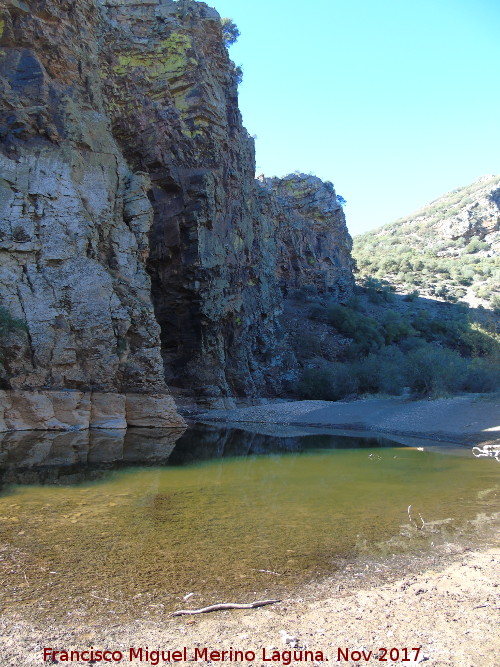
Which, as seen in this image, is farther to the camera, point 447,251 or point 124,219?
point 447,251

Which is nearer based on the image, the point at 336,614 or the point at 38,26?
the point at 336,614

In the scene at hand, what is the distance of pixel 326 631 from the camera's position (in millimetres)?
4043

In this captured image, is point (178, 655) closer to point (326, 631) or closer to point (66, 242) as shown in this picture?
point (326, 631)

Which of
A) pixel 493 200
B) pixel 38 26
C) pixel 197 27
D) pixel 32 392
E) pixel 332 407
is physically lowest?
pixel 332 407

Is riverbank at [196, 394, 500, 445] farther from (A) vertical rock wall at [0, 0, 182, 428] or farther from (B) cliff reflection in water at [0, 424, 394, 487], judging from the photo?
(A) vertical rock wall at [0, 0, 182, 428]

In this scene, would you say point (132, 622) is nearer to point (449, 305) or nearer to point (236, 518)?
point (236, 518)

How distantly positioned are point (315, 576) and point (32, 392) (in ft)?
49.1

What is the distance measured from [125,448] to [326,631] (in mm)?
11851

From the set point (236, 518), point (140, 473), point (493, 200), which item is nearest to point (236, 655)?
point (236, 518)

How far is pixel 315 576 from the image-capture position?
5.33 metres

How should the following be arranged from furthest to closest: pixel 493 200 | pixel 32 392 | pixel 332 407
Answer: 1. pixel 493 200
2. pixel 332 407
3. pixel 32 392

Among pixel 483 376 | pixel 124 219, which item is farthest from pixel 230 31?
pixel 483 376

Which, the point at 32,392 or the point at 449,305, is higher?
the point at 449,305

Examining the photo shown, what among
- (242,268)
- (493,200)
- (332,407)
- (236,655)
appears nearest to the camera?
(236,655)
